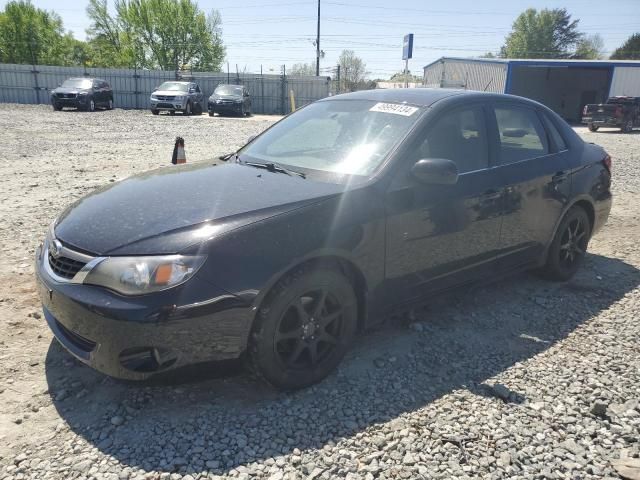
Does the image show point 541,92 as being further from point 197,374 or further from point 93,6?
point 93,6

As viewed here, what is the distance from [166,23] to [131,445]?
64.3m

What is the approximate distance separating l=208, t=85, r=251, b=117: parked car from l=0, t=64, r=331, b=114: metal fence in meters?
4.66

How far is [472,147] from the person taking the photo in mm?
3789

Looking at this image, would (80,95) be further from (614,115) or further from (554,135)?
(614,115)

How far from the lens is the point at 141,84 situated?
3106 centimetres

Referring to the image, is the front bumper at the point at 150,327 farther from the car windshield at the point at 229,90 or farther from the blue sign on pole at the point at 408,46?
the car windshield at the point at 229,90

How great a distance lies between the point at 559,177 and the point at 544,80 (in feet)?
116

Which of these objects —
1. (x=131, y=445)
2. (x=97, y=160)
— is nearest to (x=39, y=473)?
(x=131, y=445)

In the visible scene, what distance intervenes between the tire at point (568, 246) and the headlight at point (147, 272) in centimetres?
339

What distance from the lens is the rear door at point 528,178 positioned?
156 inches

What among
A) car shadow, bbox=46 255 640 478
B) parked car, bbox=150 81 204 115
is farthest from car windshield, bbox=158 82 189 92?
car shadow, bbox=46 255 640 478

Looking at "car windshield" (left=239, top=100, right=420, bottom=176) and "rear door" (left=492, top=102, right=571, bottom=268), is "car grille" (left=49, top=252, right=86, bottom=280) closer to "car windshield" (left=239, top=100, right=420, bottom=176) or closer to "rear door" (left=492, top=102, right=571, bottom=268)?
"car windshield" (left=239, top=100, right=420, bottom=176)

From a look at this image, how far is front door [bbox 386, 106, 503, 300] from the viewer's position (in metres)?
3.25

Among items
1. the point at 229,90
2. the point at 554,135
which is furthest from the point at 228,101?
the point at 554,135
